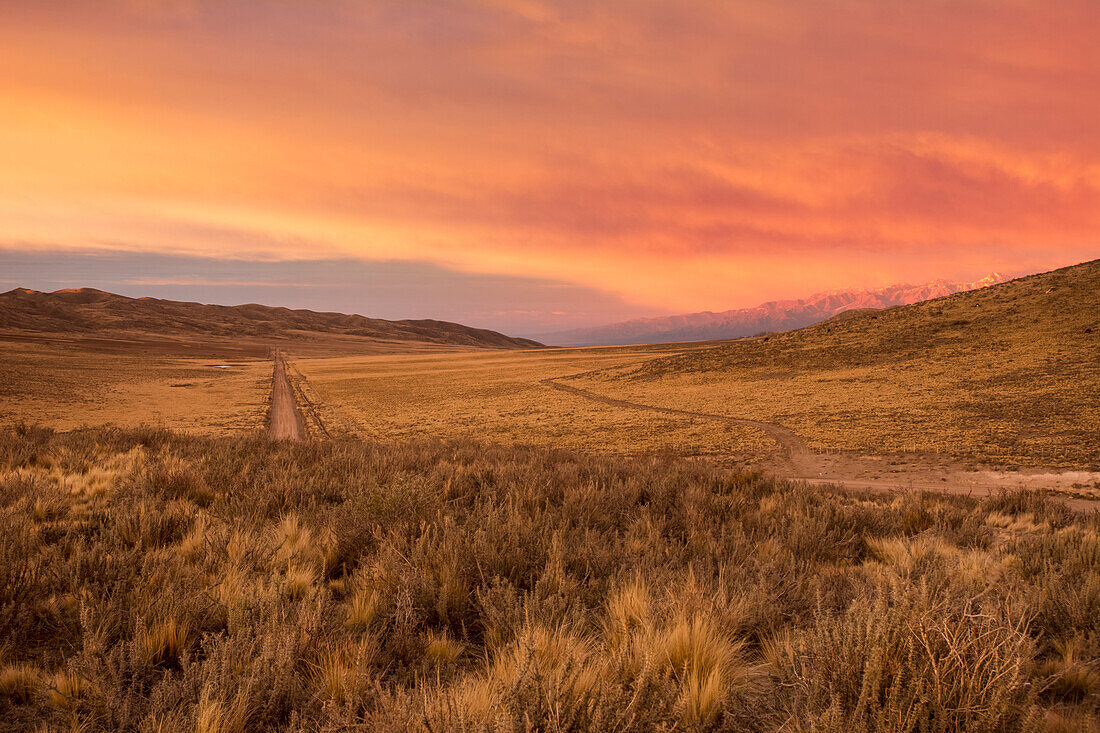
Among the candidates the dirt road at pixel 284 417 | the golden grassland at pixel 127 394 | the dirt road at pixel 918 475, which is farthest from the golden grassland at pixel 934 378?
the golden grassland at pixel 127 394

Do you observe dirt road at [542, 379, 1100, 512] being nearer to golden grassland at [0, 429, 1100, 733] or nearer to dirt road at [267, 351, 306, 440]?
golden grassland at [0, 429, 1100, 733]

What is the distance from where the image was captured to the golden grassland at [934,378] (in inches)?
760

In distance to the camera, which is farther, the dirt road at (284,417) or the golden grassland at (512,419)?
the dirt road at (284,417)

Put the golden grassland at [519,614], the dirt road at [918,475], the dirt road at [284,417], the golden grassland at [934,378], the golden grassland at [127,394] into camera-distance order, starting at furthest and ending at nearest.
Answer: the golden grassland at [127,394], the dirt road at [284,417], the golden grassland at [934,378], the dirt road at [918,475], the golden grassland at [519,614]

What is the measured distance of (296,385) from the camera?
53.8 m

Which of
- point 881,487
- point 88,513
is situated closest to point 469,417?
point 881,487

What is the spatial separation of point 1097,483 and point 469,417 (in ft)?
90.2

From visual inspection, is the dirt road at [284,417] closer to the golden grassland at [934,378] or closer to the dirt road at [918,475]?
the dirt road at [918,475]

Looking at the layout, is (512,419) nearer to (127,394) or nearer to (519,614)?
(519,614)

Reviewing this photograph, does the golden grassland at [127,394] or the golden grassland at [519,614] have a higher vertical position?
the golden grassland at [519,614]

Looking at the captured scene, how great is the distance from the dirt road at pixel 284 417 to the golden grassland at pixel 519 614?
12466 millimetres

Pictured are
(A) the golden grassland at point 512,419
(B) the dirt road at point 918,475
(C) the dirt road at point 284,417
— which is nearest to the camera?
(B) the dirt road at point 918,475

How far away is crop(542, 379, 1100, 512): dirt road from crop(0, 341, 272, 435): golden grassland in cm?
2516

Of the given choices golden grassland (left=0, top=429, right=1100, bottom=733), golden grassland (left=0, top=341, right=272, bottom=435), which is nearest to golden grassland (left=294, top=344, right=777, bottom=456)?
golden grassland (left=0, top=341, right=272, bottom=435)
